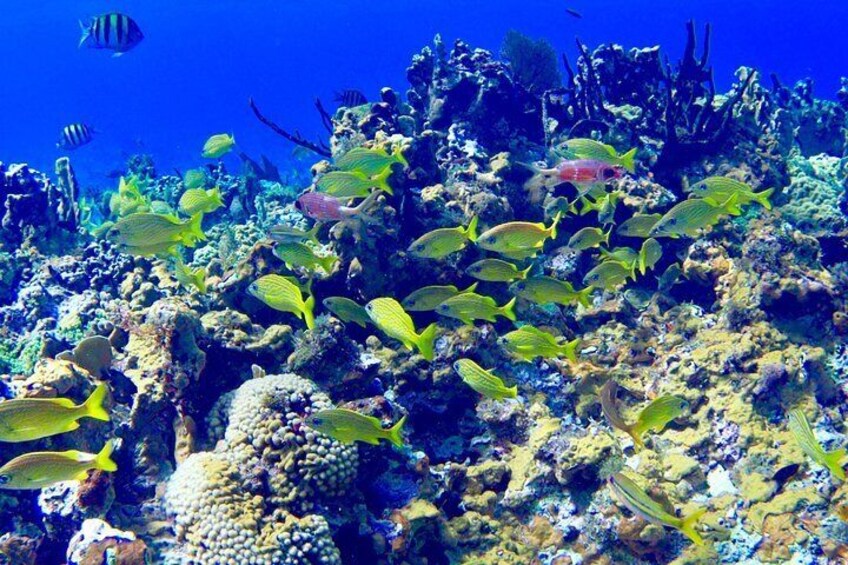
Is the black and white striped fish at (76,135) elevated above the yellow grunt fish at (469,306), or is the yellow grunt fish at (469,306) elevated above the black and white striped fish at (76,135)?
the black and white striped fish at (76,135)

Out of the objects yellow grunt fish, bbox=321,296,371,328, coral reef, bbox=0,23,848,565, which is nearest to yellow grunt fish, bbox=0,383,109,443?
coral reef, bbox=0,23,848,565

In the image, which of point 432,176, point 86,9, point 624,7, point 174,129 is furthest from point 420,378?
point 624,7

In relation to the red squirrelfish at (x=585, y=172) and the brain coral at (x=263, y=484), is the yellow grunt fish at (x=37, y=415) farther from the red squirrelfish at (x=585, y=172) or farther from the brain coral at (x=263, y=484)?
the red squirrelfish at (x=585, y=172)

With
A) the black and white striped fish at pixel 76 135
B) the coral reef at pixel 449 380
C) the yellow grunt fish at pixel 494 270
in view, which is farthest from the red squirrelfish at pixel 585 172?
the black and white striped fish at pixel 76 135

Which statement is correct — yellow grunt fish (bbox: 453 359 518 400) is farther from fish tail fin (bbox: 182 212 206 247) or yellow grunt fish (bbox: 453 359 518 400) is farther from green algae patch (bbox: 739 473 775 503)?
fish tail fin (bbox: 182 212 206 247)

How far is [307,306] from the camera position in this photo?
14.4 feet

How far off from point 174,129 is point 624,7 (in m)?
126

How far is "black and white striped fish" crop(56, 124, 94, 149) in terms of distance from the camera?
34.0 ft

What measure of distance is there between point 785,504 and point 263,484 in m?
4.16

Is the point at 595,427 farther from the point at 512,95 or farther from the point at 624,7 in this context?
the point at 624,7

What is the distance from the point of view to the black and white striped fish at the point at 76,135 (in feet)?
34.0

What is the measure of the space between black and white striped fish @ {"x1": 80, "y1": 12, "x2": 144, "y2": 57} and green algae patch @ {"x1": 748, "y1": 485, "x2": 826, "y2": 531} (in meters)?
9.24

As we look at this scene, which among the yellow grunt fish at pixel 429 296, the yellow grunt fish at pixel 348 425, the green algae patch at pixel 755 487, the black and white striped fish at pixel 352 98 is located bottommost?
the green algae patch at pixel 755 487

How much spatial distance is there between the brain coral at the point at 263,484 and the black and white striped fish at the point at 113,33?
612 cm
